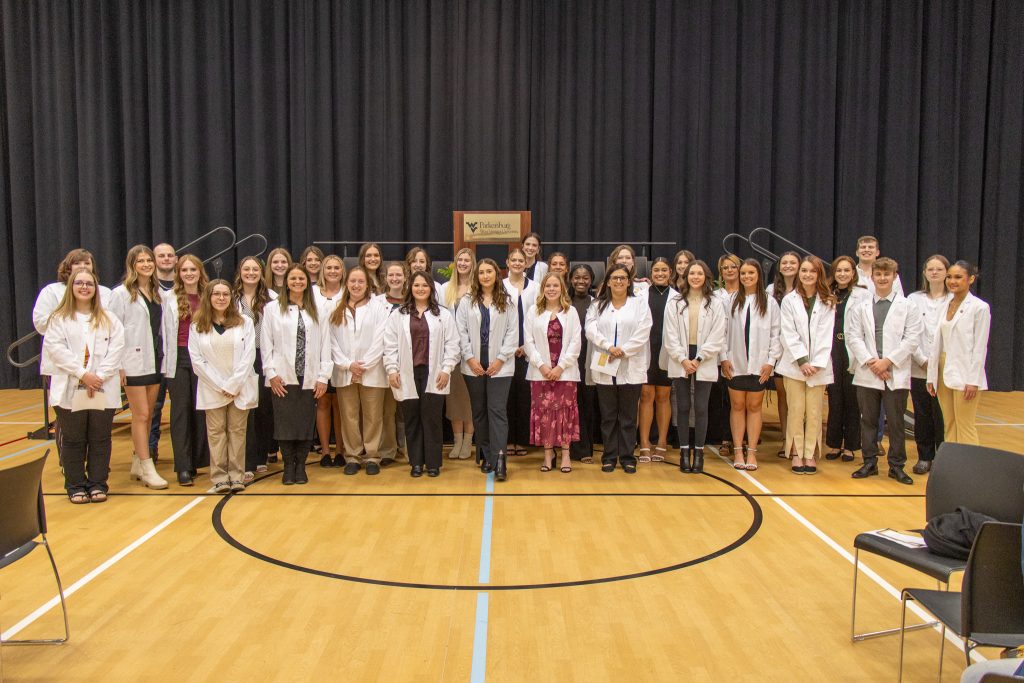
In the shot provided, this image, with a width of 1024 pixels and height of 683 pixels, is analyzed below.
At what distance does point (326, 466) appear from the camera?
19.9ft

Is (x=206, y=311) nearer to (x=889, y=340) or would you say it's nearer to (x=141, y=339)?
(x=141, y=339)

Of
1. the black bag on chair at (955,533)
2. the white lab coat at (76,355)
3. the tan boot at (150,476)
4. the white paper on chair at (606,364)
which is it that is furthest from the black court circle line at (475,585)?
the white paper on chair at (606,364)

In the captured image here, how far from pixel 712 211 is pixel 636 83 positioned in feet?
6.81

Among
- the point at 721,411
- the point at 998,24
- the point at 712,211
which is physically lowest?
the point at 721,411

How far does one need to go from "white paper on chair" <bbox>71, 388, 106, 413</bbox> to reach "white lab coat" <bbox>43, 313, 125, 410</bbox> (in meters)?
0.02

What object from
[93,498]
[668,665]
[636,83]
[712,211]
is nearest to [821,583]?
[668,665]

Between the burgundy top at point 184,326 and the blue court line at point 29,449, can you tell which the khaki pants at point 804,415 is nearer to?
the burgundy top at point 184,326

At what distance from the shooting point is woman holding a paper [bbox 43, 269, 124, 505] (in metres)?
4.82

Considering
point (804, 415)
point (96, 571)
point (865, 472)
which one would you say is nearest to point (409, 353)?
point (96, 571)

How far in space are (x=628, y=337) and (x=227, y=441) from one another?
9.62 feet

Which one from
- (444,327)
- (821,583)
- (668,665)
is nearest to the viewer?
(668,665)

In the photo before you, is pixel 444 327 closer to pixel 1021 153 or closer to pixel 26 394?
pixel 26 394

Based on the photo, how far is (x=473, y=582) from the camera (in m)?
3.75

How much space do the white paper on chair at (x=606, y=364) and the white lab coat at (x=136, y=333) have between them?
2995 millimetres
